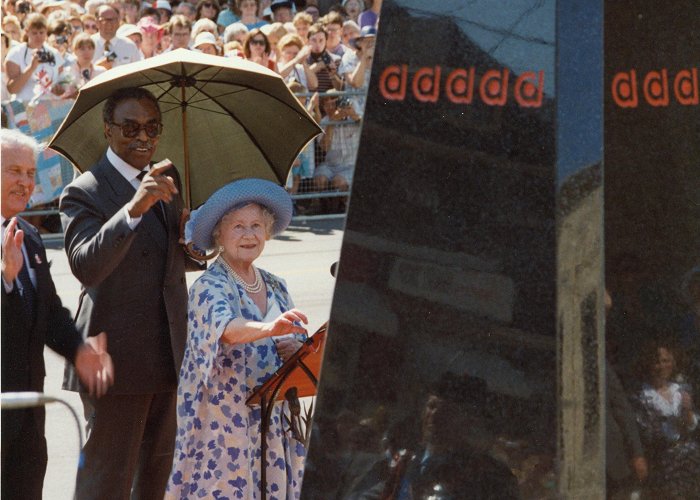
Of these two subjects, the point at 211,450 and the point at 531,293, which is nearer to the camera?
the point at 531,293

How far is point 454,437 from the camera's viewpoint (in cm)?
284

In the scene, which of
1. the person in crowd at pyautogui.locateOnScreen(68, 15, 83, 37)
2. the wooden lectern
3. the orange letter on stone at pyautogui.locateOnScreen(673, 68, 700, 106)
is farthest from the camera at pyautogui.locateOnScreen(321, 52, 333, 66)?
the orange letter on stone at pyautogui.locateOnScreen(673, 68, 700, 106)

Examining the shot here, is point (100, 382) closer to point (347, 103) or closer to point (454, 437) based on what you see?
point (454, 437)

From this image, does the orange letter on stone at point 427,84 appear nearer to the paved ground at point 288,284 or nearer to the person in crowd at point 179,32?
the paved ground at point 288,284

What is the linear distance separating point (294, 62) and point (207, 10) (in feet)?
10.0

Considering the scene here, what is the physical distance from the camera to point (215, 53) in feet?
38.4

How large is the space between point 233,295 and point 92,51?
832cm

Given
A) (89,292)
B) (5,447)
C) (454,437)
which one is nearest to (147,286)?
(89,292)

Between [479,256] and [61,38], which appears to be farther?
[61,38]

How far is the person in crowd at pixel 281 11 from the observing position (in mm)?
16078

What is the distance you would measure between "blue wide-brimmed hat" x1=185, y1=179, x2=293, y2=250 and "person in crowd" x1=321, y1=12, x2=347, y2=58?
9.19 m

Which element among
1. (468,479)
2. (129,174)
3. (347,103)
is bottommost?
(468,479)

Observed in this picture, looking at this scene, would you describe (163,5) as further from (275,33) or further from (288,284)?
(288,284)

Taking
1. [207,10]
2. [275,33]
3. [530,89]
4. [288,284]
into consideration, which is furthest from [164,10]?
[530,89]
